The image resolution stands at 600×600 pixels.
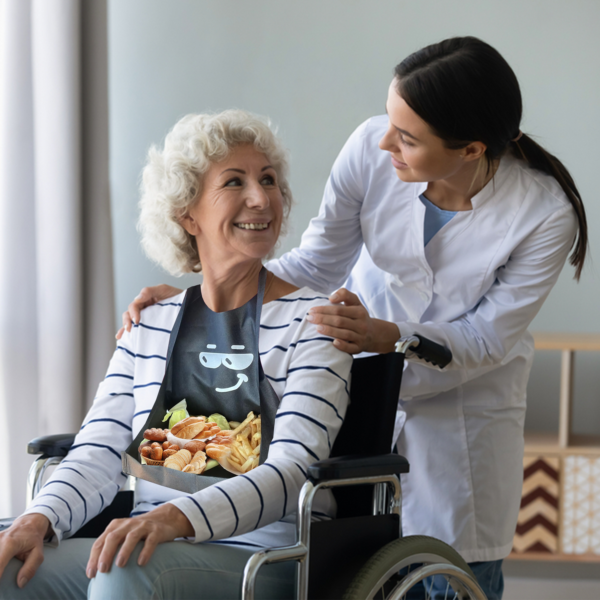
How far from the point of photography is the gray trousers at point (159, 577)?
39.1 inches

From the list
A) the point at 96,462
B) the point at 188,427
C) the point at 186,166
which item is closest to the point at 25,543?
the point at 96,462

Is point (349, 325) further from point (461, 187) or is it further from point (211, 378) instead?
point (461, 187)

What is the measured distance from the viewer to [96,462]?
1.35 meters

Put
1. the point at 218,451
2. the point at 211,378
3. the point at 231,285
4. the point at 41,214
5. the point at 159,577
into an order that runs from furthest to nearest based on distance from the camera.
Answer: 1. the point at 41,214
2. the point at 231,285
3. the point at 211,378
4. the point at 218,451
5. the point at 159,577

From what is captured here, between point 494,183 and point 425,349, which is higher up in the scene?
point 494,183

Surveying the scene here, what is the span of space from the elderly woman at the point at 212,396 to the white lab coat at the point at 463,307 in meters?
0.23

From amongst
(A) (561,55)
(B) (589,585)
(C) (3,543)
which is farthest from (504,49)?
(C) (3,543)

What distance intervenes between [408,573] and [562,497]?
1282 mm

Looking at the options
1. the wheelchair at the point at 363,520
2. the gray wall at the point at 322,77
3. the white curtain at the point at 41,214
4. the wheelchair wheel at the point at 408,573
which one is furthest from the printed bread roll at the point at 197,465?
the gray wall at the point at 322,77

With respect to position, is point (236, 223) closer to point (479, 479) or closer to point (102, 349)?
point (479, 479)

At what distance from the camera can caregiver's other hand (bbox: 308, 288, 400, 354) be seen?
128 cm

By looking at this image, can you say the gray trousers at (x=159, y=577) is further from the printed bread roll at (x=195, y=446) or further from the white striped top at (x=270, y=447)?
the printed bread roll at (x=195, y=446)

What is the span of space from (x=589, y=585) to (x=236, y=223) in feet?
6.65

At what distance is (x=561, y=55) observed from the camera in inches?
96.3
